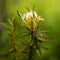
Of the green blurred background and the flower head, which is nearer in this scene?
the flower head

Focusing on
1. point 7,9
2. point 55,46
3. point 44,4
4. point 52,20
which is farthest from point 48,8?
point 55,46

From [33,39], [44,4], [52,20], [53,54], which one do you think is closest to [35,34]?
[33,39]

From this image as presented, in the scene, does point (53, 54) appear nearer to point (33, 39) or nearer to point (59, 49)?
point (59, 49)

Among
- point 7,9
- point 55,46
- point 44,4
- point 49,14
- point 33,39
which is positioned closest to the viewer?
point 33,39

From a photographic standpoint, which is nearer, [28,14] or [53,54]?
[28,14]

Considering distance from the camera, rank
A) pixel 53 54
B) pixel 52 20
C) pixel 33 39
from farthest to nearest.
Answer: pixel 52 20 → pixel 53 54 → pixel 33 39

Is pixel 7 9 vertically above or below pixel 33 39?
above

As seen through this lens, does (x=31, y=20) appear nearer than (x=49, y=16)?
Yes

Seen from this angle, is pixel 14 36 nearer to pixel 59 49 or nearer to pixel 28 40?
pixel 28 40

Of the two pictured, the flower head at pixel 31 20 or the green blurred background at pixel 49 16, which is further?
the green blurred background at pixel 49 16

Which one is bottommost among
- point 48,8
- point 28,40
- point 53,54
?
point 53,54
